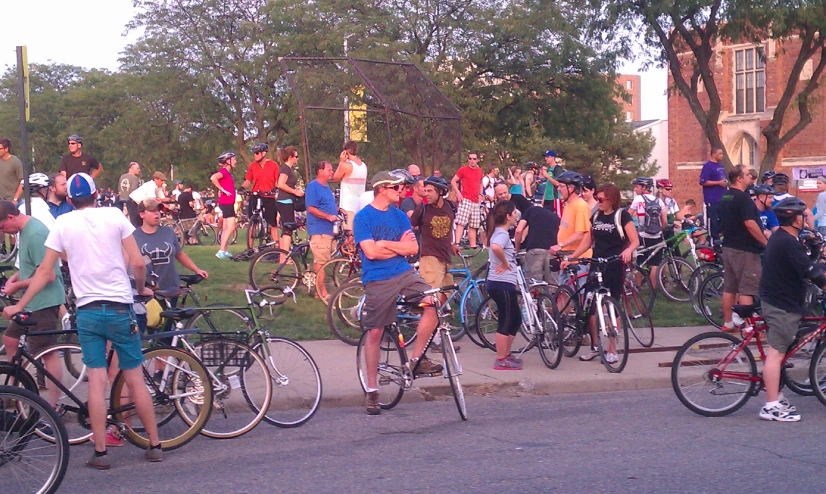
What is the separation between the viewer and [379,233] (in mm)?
7941

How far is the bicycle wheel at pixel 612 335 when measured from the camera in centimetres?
977

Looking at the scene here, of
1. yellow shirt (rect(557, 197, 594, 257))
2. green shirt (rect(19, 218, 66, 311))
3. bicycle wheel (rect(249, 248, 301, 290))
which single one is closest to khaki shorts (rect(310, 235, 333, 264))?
bicycle wheel (rect(249, 248, 301, 290))

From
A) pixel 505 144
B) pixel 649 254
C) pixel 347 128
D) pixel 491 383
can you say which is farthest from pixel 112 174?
pixel 491 383

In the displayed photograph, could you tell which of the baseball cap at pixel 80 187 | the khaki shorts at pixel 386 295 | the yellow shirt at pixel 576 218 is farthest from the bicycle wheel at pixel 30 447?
the yellow shirt at pixel 576 218

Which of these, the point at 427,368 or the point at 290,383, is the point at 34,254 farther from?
the point at 427,368

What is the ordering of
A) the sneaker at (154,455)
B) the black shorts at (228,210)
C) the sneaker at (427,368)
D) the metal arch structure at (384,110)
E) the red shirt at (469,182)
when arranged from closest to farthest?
the sneaker at (154,455) → the sneaker at (427,368) → the black shorts at (228,210) → the metal arch structure at (384,110) → the red shirt at (469,182)

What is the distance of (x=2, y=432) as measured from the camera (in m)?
5.64

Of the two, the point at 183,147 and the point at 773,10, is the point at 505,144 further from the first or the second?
the point at 183,147

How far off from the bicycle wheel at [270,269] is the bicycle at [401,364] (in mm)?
4448

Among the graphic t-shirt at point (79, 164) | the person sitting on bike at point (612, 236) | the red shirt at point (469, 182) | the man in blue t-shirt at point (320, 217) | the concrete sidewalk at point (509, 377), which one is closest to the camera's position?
the concrete sidewalk at point (509, 377)

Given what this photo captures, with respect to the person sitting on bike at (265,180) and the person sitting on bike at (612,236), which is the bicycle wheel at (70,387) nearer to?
the person sitting on bike at (612,236)

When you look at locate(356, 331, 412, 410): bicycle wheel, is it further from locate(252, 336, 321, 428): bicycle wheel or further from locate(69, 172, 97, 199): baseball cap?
locate(69, 172, 97, 199): baseball cap

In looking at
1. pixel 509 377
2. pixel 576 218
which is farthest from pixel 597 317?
pixel 576 218

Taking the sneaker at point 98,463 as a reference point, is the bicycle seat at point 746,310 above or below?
above
